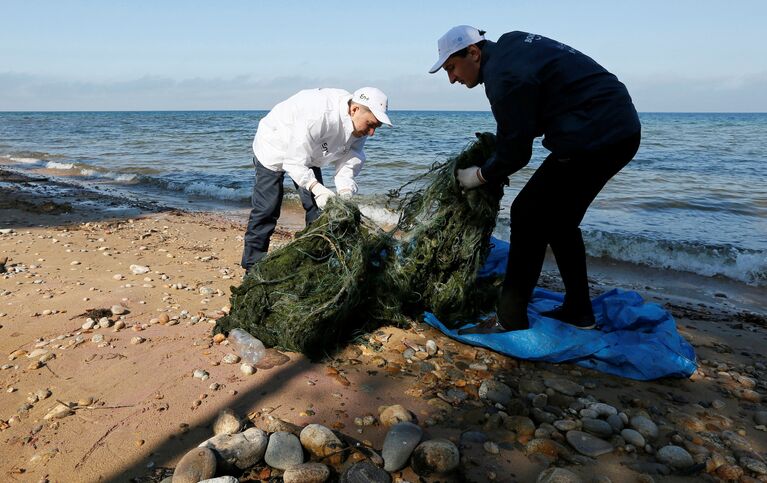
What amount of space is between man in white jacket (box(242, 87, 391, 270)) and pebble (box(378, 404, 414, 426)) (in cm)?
172

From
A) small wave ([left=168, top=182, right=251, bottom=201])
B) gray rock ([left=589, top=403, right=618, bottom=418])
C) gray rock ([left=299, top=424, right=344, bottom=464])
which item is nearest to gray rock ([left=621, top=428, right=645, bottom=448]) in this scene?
gray rock ([left=589, top=403, right=618, bottom=418])

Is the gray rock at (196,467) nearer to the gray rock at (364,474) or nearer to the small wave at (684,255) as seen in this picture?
the gray rock at (364,474)

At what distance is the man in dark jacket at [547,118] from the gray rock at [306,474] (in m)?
1.83

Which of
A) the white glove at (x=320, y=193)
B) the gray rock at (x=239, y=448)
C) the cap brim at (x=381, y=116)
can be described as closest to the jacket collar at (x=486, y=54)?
the cap brim at (x=381, y=116)

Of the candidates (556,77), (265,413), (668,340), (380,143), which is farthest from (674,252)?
(380,143)

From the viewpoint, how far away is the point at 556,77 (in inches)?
113

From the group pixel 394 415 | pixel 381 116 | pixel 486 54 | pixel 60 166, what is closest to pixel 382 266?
pixel 381 116

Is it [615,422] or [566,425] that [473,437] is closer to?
[566,425]

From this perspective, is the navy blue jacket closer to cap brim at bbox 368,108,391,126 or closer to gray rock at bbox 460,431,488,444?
cap brim at bbox 368,108,391,126

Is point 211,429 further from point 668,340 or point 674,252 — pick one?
point 674,252

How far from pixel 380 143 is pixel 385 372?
61.3 ft

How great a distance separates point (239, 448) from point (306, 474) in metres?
0.33

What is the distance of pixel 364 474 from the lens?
221cm

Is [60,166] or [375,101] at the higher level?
[375,101]
